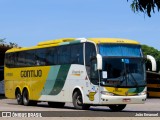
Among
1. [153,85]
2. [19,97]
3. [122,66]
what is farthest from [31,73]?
[153,85]

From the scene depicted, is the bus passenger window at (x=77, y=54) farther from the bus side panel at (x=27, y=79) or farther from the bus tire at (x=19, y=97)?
the bus tire at (x=19, y=97)

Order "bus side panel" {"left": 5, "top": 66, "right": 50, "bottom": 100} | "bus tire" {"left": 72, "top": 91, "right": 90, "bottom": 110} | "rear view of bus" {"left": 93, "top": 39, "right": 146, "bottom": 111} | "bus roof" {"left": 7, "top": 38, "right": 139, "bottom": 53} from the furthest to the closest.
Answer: "bus side panel" {"left": 5, "top": 66, "right": 50, "bottom": 100}
"bus tire" {"left": 72, "top": 91, "right": 90, "bottom": 110}
"bus roof" {"left": 7, "top": 38, "right": 139, "bottom": 53}
"rear view of bus" {"left": 93, "top": 39, "right": 146, "bottom": 111}

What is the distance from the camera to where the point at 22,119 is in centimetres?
1727

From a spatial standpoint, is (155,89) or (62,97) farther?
(155,89)

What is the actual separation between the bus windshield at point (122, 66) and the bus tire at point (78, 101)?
75.5 inches

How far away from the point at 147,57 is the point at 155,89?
83.5 feet

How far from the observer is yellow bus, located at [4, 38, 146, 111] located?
22.7 meters

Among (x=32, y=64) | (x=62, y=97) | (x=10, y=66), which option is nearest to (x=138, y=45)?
(x=62, y=97)

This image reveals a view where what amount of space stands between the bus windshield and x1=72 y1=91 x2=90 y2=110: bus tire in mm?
1917

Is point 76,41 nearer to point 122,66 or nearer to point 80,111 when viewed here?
point 122,66

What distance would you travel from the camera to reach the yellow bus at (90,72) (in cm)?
2272

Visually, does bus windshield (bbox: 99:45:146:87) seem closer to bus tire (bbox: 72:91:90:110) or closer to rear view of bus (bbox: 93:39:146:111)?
rear view of bus (bbox: 93:39:146:111)

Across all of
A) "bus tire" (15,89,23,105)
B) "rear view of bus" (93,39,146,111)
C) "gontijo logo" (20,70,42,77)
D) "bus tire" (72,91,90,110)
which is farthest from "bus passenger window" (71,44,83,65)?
"bus tire" (15,89,23,105)

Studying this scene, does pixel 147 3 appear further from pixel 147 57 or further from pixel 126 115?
pixel 126 115
